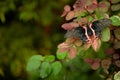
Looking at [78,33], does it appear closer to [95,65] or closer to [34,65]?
[95,65]

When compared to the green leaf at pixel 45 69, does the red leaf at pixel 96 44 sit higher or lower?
higher

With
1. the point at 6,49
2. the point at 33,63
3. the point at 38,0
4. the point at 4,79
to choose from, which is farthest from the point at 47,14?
the point at 33,63

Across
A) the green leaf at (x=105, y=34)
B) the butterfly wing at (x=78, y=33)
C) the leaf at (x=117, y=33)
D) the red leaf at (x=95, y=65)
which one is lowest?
the red leaf at (x=95, y=65)

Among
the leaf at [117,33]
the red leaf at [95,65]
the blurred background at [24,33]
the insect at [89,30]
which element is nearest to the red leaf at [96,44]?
the insect at [89,30]

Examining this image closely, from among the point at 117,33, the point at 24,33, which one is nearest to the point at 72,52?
the point at 117,33

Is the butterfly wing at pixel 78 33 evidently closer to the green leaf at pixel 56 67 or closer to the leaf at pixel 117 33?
the leaf at pixel 117 33

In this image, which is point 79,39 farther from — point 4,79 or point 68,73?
point 4,79
